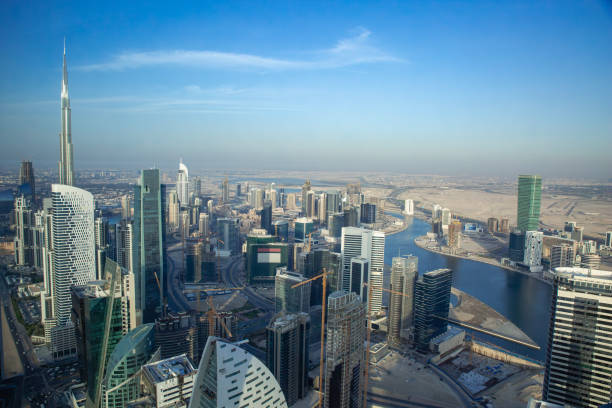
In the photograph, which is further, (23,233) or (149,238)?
(149,238)

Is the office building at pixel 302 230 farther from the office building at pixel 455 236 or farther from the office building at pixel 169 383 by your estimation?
the office building at pixel 169 383

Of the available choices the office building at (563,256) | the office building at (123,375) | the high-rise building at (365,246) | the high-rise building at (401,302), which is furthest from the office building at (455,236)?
the office building at (123,375)

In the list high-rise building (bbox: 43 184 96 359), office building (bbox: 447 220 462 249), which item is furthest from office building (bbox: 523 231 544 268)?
high-rise building (bbox: 43 184 96 359)

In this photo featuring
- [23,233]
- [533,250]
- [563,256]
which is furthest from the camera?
[533,250]

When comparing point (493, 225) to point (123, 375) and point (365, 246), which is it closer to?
point (365, 246)

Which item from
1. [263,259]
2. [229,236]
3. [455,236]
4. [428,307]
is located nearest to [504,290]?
[455,236]
